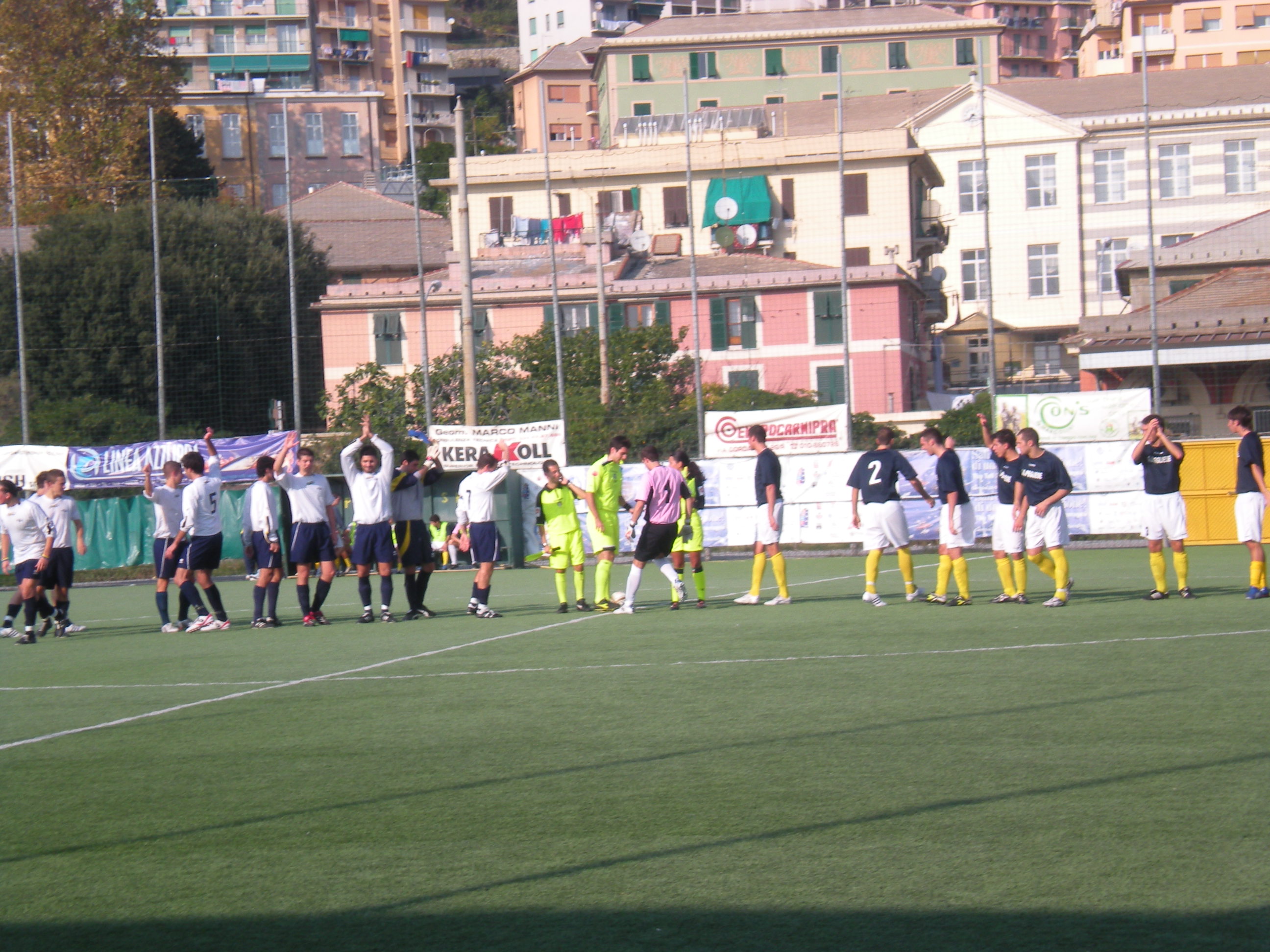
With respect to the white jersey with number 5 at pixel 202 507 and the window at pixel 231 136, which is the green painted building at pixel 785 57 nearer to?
the window at pixel 231 136

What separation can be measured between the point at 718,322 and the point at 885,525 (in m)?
35.3

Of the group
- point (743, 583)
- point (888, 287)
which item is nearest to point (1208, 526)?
point (743, 583)

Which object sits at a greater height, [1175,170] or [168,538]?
[1175,170]

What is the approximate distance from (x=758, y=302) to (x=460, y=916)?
45831mm

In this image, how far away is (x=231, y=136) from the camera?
86812 mm

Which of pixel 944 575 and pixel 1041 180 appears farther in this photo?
pixel 1041 180

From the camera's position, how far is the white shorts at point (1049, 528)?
14.1 m

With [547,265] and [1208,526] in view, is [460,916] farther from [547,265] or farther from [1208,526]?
[547,265]

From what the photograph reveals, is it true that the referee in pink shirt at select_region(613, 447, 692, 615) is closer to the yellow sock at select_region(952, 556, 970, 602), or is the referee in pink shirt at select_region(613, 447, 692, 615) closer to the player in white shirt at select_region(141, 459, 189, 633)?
the yellow sock at select_region(952, 556, 970, 602)

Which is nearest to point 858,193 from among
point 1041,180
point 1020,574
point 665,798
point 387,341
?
point 1041,180

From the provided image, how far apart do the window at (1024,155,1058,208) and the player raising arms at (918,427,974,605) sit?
53955mm

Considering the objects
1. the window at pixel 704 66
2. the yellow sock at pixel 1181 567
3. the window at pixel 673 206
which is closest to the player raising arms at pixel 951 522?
the yellow sock at pixel 1181 567

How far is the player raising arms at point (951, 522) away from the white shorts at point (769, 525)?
175 centimetres

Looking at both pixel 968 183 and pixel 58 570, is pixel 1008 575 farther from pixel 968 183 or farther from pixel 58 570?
pixel 968 183
